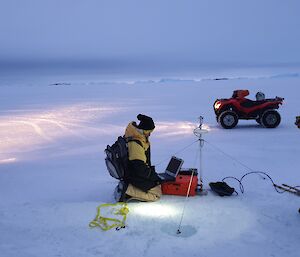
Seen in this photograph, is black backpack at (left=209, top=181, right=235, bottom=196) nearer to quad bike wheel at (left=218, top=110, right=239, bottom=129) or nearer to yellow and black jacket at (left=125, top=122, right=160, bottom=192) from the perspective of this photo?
yellow and black jacket at (left=125, top=122, right=160, bottom=192)

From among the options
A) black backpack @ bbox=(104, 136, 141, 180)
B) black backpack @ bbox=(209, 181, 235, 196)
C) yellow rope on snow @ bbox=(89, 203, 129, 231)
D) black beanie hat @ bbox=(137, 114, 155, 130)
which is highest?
black beanie hat @ bbox=(137, 114, 155, 130)

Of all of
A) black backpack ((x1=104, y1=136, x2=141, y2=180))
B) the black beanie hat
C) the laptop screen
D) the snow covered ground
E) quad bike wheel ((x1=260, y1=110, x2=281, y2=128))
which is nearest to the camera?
the snow covered ground

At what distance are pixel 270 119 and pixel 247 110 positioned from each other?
76cm

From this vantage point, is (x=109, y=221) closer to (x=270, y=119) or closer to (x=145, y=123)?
(x=145, y=123)

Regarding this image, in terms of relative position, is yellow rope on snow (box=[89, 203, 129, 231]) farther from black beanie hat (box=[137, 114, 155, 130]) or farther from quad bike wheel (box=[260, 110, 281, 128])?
quad bike wheel (box=[260, 110, 281, 128])

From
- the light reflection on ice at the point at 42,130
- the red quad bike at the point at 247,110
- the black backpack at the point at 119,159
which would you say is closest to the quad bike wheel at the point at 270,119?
the red quad bike at the point at 247,110

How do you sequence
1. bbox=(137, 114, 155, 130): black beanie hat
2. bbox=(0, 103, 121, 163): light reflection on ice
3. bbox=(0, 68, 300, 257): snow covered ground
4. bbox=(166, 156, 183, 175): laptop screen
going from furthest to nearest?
bbox=(0, 103, 121, 163): light reflection on ice
bbox=(166, 156, 183, 175): laptop screen
bbox=(137, 114, 155, 130): black beanie hat
bbox=(0, 68, 300, 257): snow covered ground

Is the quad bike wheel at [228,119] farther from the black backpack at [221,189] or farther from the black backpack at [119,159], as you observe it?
the black backpack at [119,159]

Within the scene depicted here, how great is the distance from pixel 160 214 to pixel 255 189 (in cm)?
183

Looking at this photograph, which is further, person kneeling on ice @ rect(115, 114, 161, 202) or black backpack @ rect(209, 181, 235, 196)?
black backpack @ rect(209, 181, 235, 196)

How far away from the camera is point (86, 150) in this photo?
8984 millimetres

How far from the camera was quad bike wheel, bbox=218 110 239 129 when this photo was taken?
36.4 feet

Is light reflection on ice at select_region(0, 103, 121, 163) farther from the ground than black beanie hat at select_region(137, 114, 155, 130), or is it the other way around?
black beanie hat at select_region(137, 114, 155, 130)

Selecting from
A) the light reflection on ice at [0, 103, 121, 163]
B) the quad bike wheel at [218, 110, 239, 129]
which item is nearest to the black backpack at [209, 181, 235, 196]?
the light reflection on ice at [0, 103, 121, 163]
